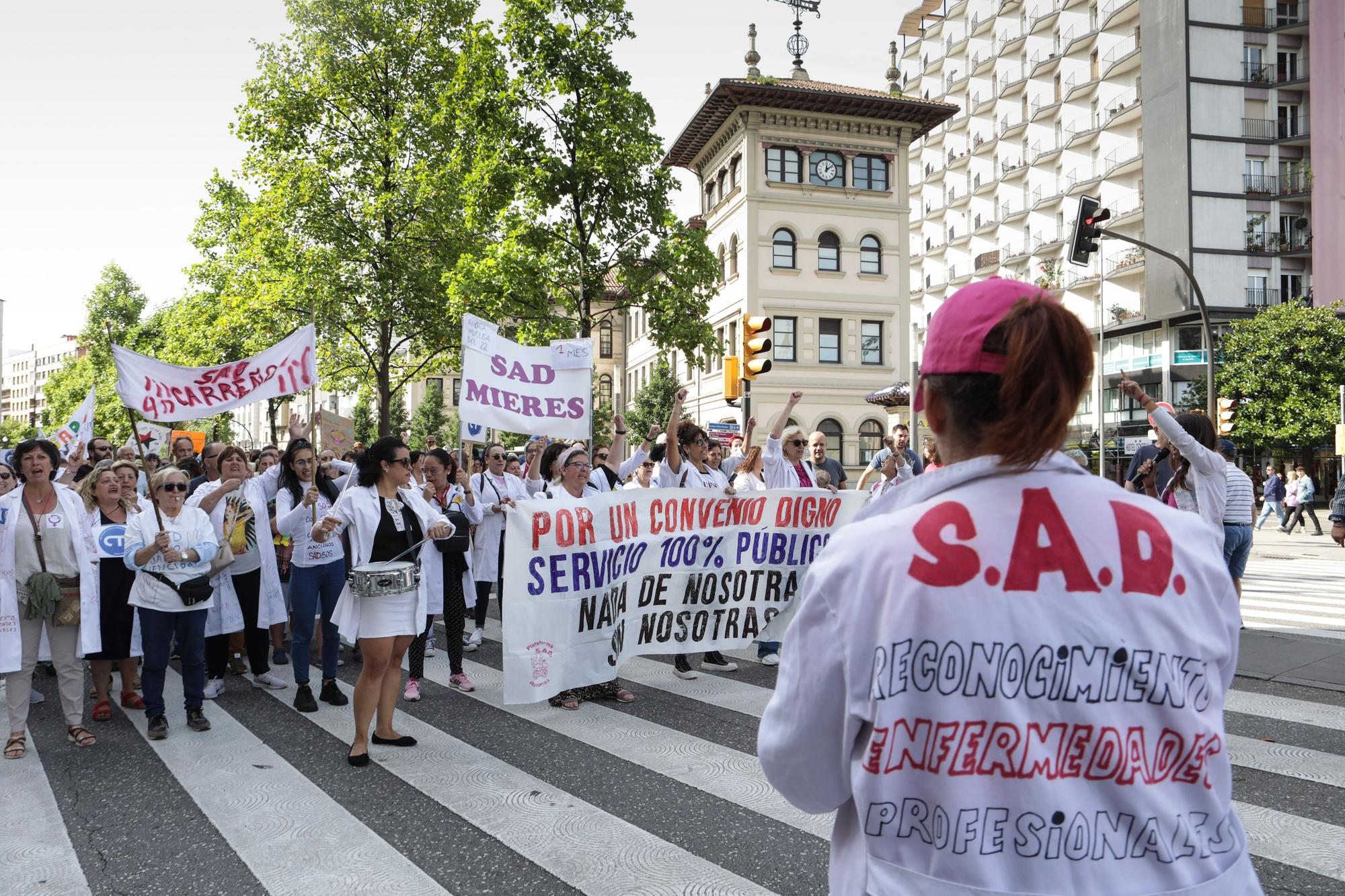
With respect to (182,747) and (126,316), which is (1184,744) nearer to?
(182,747)

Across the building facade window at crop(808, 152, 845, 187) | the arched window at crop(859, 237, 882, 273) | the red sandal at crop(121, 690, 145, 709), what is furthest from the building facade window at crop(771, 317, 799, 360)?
the red sandal at crop(121, 690, 145, 709)

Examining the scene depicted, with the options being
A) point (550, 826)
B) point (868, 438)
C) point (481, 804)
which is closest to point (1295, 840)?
point (550, 826)

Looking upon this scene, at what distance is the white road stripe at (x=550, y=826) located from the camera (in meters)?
3.91

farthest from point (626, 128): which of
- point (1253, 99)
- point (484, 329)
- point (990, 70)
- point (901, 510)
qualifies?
point (990, 70)

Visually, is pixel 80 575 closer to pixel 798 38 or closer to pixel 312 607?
pixel 312 607

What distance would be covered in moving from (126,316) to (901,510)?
63538 mm

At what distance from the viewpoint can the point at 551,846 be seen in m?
4.29

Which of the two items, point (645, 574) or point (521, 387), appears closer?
point (645, 574)

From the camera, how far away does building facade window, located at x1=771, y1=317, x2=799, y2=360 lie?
4103 cm

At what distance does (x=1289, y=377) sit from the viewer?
122ft

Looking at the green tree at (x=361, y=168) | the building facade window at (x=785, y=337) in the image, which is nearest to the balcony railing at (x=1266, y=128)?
the building facade window at (x=785, y=337)

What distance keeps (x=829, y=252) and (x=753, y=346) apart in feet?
101

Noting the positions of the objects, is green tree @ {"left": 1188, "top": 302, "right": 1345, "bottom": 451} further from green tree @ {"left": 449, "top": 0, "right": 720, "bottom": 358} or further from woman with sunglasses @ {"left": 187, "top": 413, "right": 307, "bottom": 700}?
woman with sunglasses @ {"left": 187, "top": 413, "right": 307, "bottom": 700}

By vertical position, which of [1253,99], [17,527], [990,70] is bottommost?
[17,527]
